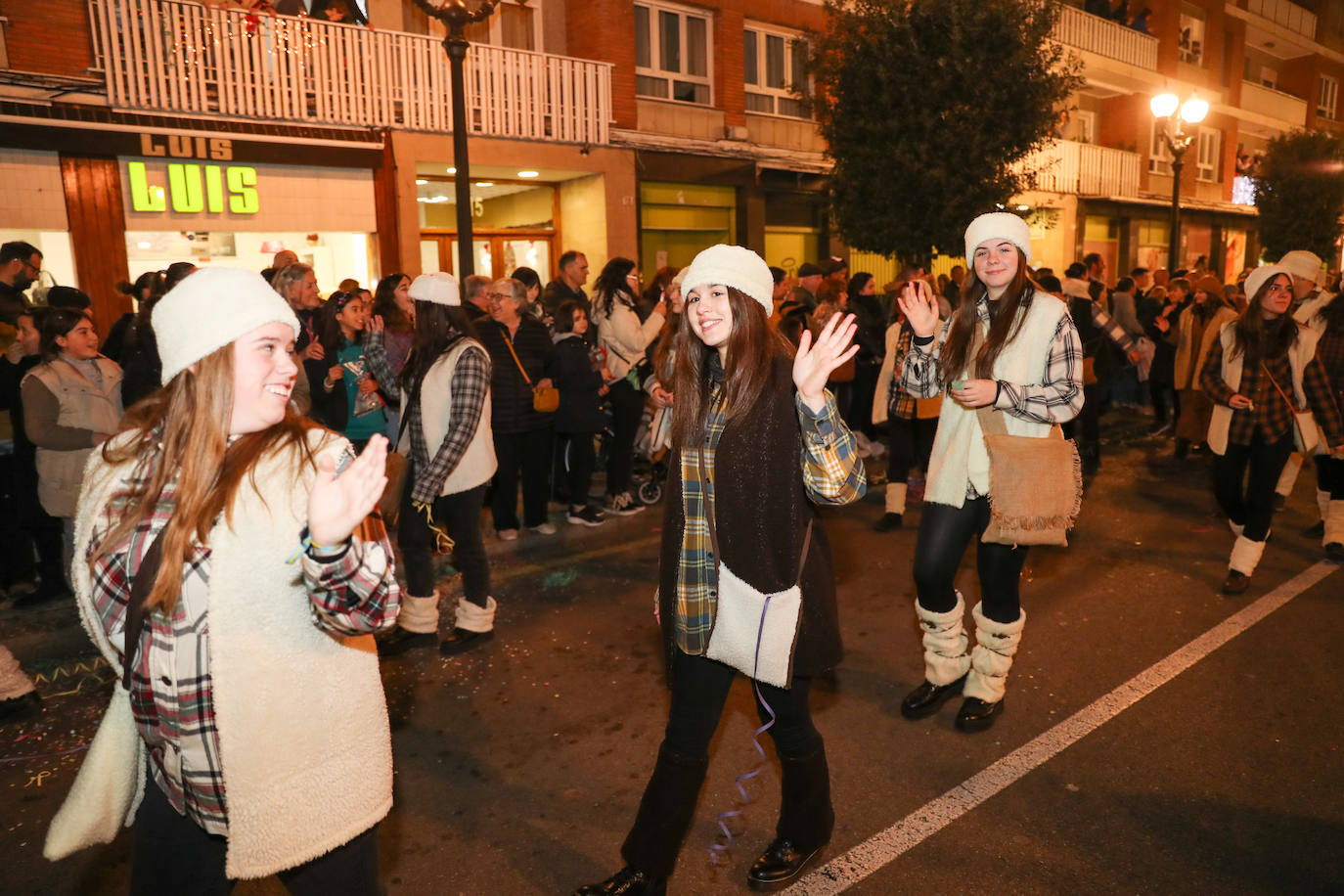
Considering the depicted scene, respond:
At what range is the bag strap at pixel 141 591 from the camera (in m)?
1.84

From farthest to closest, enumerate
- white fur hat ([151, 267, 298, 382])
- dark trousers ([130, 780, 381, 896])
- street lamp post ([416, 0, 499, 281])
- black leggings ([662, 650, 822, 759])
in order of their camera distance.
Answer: street lamp post ([416, 0, 499, 281]), black leggings ([662, 650, 822, 759]), dark trousers ([130, 780, 381, 896]), white fur hat ([151, 267, 298, 382])

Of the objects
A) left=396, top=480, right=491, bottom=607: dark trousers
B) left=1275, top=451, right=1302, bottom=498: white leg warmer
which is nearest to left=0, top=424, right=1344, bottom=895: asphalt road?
left=396, top=480, right=491, bottom=607: dark trousers

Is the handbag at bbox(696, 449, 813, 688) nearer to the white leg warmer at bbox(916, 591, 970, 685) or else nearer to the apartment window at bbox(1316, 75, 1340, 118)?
the white leg warmer at bbox(916, 591, 970, 685)

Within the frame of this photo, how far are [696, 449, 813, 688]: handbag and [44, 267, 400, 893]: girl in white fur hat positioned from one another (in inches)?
39.1

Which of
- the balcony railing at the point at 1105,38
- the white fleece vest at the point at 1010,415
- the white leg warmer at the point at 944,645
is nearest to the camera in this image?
the white fleece vest at the point at 1010,415

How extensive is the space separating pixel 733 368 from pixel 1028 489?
1.65 m

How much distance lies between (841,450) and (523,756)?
7.25 ft

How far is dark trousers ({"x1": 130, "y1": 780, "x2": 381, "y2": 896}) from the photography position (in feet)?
6.61

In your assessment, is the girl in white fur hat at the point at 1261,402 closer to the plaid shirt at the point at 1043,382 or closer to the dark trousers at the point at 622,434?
the plaid shirt at the point at 1043,382

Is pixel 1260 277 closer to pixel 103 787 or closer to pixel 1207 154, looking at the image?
pixel 103 787

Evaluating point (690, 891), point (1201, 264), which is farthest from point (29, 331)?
point (1201, 264)

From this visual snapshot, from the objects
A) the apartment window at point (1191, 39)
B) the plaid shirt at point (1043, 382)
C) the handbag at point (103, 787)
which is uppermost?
the apartment window at point (1191, 39)

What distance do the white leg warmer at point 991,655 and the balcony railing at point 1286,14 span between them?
3203 centimetres

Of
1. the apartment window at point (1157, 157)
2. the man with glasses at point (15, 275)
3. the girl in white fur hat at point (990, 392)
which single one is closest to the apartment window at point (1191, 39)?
the apartment window at point (1157, 157)
